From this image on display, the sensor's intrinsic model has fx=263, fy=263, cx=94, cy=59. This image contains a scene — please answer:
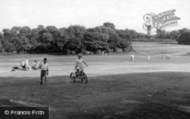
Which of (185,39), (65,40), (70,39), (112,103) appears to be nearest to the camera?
(112,103)

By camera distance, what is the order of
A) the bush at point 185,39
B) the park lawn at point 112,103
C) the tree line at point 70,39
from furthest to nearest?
the tree line at point 70,39
the bush at point 185,39
the park lawn at point 112,103

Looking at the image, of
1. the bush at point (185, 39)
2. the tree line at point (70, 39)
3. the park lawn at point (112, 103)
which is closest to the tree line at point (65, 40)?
the tree line at point (70, 39)

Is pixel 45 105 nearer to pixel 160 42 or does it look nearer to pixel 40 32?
pixel 160 42

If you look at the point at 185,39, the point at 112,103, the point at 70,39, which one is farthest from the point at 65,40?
the point at 112,103

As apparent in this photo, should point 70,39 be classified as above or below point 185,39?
above

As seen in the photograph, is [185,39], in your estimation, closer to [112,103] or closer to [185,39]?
[185,39]

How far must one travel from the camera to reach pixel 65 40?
110625mm

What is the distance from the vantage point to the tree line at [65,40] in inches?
4183

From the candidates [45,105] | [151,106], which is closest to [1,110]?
[45,105]

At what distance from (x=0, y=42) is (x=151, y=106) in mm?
116199

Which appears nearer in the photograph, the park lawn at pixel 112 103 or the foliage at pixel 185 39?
the park lawn at pixel 112 103

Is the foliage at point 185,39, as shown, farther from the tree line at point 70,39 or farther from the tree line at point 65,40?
the tree line at point 65,40

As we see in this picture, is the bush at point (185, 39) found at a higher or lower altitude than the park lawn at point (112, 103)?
higher

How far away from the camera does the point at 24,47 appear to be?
118250 millimetres
